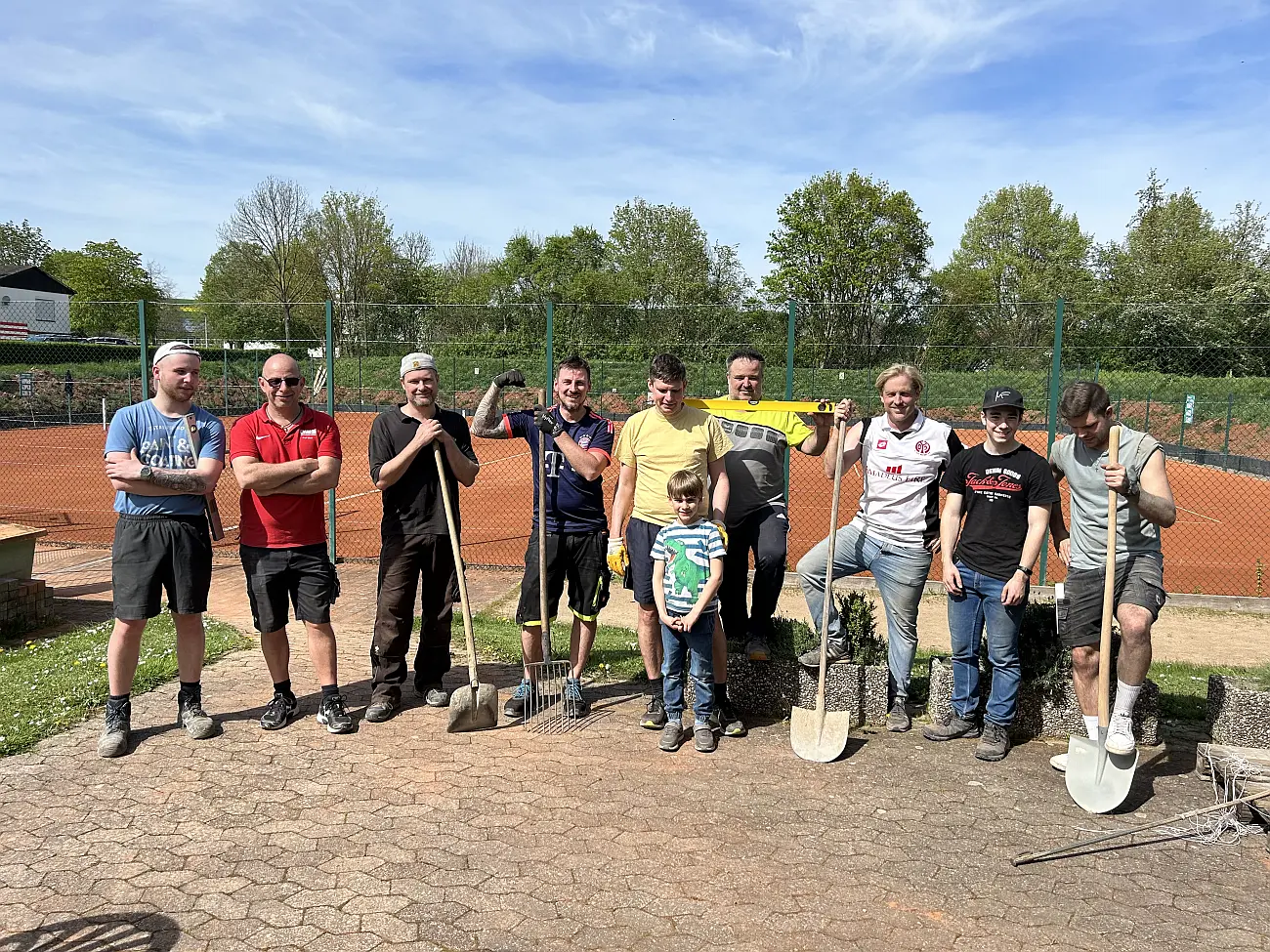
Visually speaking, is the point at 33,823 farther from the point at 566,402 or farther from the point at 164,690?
the point at 566,402

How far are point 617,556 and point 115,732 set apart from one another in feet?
9.24

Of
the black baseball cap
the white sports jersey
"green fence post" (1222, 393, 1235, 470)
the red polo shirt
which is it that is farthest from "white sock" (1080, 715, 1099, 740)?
"green fence post" (1222, 393, 1235, 470)

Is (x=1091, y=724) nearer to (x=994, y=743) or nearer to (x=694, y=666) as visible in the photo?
(x=994, y=743)

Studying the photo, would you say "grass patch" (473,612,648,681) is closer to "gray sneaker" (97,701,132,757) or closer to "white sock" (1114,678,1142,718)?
"gray sneaker" (97,701,132,757)

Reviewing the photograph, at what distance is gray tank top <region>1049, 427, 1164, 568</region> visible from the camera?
4.37 m

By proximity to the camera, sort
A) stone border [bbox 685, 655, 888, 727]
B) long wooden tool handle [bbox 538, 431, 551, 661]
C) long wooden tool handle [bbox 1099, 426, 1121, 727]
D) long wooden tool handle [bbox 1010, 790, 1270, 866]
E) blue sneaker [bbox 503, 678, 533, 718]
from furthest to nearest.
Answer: blue sneaker [bbox 503, 678, 533, 718] < stone border [bbox 685, 655, 888, 727] < long wooden tool handle [bbox 538, 431, 551, 661] < long wooden tool handle [bbox 1099, 426, 1121, 727] < long wooden tool handle [bbox 1010, 790, 1270, 866]

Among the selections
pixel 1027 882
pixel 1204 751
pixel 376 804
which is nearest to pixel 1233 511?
pixel 1204 751

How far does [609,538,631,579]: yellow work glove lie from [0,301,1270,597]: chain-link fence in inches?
58.3

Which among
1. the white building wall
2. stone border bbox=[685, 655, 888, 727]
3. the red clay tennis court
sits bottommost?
the red clay tennis court

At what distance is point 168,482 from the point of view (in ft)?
15.2

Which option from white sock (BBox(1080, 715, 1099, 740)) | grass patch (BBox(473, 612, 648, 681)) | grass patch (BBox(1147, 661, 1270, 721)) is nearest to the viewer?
white sock (BBox(1080, 715, 1099, 740))

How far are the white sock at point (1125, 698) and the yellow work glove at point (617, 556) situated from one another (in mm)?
2612

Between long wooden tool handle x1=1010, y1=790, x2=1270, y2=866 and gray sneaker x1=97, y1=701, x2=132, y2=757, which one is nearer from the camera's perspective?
long wooden tool handle x1=1010, y1=790, x2=1270, y2=866

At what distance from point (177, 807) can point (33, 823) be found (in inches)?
22.9
